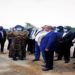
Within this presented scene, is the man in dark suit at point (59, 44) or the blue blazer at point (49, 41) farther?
the man in dark suit at point (59, 44)

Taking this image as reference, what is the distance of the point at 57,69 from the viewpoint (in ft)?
32.0

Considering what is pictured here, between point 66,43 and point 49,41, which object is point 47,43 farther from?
point 66,43

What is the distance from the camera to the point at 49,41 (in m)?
9.47

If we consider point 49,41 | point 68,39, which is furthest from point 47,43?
point 68,39

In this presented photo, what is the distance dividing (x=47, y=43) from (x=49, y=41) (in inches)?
3.5

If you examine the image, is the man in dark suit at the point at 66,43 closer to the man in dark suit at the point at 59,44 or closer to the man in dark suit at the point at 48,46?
the man in dark suit at the point at 59,44

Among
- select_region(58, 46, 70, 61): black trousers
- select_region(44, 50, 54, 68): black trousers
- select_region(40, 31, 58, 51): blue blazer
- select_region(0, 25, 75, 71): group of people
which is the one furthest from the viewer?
select_region(58, 46, 70, 61): black trousers

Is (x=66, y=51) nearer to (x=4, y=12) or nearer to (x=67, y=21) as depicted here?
(x=67, y=21)

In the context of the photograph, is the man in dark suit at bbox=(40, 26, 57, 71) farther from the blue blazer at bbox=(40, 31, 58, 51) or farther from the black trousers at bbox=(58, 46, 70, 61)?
the black trousers at bbox=(58, 46, 70, 61)

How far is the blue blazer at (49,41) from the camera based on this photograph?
9.45m

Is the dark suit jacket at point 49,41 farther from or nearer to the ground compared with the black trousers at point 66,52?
farther from the ground

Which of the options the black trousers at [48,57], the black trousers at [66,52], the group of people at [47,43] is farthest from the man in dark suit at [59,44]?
the black trousers at [48,57]

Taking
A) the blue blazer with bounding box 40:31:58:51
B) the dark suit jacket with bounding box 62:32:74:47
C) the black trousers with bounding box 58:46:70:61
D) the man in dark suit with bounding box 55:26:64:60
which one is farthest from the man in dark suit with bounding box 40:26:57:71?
the black trousers with bounding box 58:46:70:61

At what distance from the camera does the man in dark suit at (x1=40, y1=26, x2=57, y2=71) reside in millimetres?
9461
